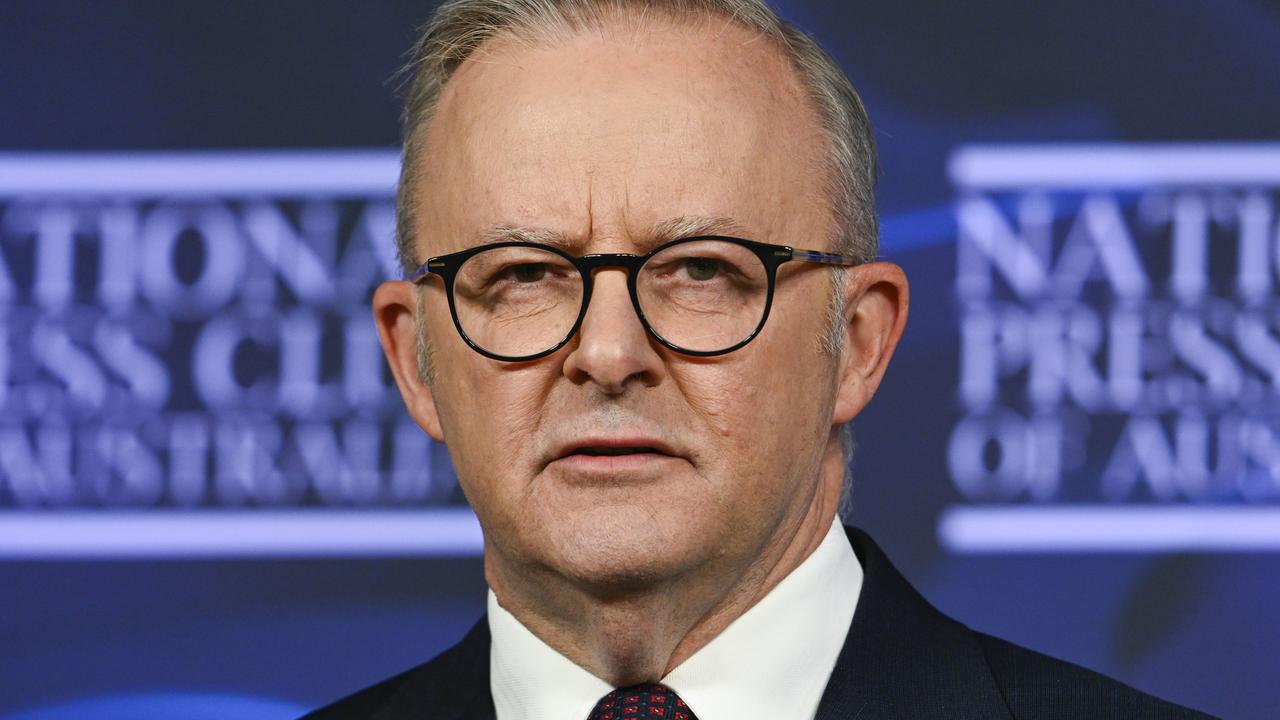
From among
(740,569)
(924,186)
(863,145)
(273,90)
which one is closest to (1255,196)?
(924,186)

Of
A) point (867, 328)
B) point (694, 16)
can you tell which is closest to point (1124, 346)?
point (867, 328)

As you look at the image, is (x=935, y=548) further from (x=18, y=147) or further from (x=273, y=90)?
(x=18, y=147)

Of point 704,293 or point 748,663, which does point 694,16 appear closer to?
point 704,293

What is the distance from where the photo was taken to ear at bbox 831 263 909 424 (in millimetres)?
1886

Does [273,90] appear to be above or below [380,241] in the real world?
above

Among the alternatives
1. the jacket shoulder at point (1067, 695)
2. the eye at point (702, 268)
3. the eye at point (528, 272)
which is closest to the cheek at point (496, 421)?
the eye at point (528, 272)

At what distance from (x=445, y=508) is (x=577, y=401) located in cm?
140

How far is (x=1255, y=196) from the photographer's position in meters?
2.87

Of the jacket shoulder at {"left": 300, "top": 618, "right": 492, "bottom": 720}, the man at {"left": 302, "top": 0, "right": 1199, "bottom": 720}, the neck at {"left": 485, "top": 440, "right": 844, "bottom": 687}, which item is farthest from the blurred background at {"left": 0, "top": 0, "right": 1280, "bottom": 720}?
the neck at {"left": 485, "top": 440, "right": 844, "bottom": 687}

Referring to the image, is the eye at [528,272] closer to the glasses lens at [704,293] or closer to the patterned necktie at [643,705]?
the glasses lens at [704,293]

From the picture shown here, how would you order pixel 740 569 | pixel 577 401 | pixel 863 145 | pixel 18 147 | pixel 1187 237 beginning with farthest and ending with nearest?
pixel 18 147
pixel 1187 237
pixel 863 145
pixel 740 569
pixel 577 401

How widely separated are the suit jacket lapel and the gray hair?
0.25 m

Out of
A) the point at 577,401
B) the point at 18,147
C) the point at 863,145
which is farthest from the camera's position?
the point at 18,147

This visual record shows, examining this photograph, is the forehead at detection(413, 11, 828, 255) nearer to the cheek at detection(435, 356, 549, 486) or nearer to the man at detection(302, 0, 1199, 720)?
the man at detection(302, 0, 1199, 720)
